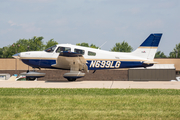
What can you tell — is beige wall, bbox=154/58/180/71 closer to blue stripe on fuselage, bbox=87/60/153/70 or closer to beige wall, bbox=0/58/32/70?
beige wall, bbox=0/58/32/70

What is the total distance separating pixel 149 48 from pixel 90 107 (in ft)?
34.3

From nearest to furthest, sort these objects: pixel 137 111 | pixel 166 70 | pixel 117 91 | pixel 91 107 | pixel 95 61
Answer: pixel 137 111, pixel 91 107, pixel 117 91, pixel 95 61, pixel 166 70

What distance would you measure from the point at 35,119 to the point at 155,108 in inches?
138

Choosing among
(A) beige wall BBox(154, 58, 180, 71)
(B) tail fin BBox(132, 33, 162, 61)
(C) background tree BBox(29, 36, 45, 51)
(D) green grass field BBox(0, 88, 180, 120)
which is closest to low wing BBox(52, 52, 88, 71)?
(B) tail fin BBox(132, 33, 162, 61)

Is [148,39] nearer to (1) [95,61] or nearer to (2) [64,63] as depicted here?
(1) [95,61]

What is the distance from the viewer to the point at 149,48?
1722cm

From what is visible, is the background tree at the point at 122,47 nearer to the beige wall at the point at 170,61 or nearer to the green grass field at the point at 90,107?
the beige wall at the point at 170,61

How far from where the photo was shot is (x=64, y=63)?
16.7 meters

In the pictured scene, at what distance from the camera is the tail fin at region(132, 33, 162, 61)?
17148 mm

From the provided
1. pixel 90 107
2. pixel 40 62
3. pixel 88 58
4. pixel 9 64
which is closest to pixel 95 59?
pixel 88 58

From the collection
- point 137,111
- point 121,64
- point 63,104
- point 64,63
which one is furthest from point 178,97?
point 64,63

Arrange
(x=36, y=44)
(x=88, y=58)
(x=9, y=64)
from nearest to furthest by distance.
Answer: (x=88, y=58), (x=9, y=64), (x=36, y=44)

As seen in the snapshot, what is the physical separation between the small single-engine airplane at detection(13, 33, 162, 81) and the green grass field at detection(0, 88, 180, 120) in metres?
6.31

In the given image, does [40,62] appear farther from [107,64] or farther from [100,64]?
[107,64]
